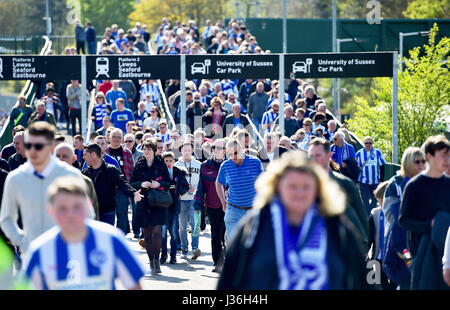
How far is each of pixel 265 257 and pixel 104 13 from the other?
7697 centimetres

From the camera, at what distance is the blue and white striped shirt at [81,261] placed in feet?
17.5

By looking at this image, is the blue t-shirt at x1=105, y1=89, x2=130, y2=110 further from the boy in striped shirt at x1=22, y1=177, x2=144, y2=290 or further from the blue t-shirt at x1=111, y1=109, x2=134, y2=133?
the boy in striped shirt at x1=22, y1=177, x2=144, y2=290

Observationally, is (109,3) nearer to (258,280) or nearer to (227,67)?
(227,67)

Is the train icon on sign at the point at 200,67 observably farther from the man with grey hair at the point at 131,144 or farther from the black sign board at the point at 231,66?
the man with grey hair at the point at 131,144

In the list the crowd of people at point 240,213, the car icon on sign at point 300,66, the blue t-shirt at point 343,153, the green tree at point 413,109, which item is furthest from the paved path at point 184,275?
the green tree at point 413,109

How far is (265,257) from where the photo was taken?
5.02 meters

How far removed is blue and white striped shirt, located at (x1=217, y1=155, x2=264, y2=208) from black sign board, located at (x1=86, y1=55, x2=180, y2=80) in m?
7.20

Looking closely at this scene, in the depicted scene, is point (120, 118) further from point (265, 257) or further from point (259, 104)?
point (265, 257)

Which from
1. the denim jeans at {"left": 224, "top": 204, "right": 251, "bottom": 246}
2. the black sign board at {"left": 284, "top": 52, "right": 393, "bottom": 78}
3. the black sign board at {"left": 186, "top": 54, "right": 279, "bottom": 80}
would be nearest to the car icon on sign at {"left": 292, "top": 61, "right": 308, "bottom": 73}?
the black sign board at {"left": 284, "top": 52, "right": 393, "bottom": 78}

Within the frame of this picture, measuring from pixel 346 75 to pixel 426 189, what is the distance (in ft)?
37.2

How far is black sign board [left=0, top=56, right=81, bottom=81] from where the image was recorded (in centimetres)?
1833

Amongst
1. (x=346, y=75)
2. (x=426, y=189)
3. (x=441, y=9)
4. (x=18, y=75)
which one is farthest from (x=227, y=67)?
(x=441, y=9)

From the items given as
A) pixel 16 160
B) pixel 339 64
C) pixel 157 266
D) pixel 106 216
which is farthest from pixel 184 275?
pixel 339 64

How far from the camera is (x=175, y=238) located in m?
13.8
